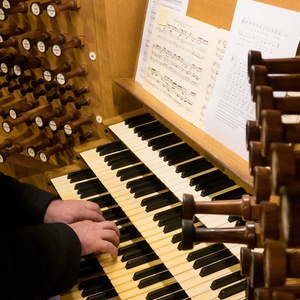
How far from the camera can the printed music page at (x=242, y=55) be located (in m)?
1.13

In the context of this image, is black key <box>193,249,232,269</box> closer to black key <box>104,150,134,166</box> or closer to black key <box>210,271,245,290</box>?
black key <box>210,271,245,290</box>

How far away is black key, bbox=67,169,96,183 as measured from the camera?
1817 mm

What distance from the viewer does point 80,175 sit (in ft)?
6.03

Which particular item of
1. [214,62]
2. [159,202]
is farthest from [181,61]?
[159,202]

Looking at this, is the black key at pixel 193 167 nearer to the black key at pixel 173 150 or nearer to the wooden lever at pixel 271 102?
the black key at pixel 173 150

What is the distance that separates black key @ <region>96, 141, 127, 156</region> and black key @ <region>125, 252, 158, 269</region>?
1.80 feet

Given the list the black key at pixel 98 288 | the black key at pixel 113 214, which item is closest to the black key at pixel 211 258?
the black key at pixel 98 288

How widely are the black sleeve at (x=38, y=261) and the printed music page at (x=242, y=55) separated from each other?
0.55 metres

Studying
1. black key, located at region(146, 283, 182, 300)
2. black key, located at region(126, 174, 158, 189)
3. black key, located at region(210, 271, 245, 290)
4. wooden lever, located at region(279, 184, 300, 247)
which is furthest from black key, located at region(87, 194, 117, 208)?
wooden lever, located at region(279, 184, 300, 247)

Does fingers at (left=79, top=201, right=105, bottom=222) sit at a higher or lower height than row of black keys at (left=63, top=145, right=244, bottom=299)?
higher

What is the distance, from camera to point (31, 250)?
3.70ft

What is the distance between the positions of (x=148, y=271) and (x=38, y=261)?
0.37 meters

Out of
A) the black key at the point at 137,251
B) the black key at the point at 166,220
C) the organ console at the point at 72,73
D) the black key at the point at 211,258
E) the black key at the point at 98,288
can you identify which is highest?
the organ console at the point at 72,73

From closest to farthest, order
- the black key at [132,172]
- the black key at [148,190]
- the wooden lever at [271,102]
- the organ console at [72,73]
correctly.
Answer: the wooden lever at [271,102], the black key at [148,190], the black key at [132,172], the organ console at [72,73]
